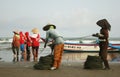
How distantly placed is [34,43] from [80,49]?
2317cm

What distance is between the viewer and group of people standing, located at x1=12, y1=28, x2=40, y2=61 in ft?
53.2

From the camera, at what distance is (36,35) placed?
16484mm

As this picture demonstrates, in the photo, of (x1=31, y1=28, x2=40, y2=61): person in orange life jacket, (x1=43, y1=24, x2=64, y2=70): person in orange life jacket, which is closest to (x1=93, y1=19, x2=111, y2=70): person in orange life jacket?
(x1=43, y1=24, x2=64, y2=70): person in orange life jacket

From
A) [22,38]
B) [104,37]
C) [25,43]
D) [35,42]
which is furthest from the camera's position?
[25,43]

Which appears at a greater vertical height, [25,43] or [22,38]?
[22,38]

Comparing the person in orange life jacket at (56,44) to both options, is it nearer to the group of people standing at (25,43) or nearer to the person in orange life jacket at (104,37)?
the person in orange life jacket at (104,37)

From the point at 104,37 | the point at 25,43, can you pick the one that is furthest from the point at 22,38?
the point at 104,37

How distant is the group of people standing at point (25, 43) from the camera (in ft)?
53.2

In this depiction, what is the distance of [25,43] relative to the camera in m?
18.2

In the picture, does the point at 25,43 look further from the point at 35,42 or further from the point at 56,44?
the point at 56,44

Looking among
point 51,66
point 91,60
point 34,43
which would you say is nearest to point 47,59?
point 51,66

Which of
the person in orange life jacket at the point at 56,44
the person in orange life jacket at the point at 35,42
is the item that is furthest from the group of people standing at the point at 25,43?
the person in orange life jacket at the point at 56,44

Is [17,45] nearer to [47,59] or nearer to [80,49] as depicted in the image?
[47,59]

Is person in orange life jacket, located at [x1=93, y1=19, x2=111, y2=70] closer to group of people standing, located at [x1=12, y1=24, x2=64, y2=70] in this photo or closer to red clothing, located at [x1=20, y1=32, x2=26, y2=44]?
group of people standing, located at [x1=12, y1=24, x2=64, y2=70]
